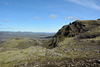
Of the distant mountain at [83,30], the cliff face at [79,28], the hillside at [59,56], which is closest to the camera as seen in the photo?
the hillside at [59,56]

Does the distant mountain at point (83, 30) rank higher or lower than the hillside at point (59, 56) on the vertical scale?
higher

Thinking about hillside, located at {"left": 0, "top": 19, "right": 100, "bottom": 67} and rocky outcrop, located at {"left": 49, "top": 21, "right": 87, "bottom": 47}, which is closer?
hillside, located at {"left": 0, "top": 19, "right": 100, "bottom": 67}

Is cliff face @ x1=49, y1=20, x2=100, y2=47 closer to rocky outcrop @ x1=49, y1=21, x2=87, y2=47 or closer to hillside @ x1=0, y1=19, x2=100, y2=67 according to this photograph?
rocky outcrop @ x1=49, y1=21, x2=87, y2=47

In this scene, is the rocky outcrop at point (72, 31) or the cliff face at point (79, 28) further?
the rocky outcrop at point (72, 31)

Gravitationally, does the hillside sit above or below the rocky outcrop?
below

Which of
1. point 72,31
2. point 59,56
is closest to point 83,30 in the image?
point 72,31

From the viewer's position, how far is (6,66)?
83.0ft

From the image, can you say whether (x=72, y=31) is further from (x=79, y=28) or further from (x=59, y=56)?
(x=59, y=56)

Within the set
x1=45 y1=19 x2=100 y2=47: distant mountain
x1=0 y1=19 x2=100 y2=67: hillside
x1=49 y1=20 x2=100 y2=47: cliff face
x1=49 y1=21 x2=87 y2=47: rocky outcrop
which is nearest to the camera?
x1=0 y1=19 x2=100 y2=67: hillside

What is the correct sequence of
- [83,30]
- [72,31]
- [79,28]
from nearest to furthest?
[83,30] → [79,28] → [72,31]

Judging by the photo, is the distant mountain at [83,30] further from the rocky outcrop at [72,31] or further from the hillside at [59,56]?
the hillside at [59,56]

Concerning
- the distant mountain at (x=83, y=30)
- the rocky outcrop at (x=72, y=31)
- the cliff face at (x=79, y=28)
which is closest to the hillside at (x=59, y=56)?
the distant mountain at (x=83, y=30)

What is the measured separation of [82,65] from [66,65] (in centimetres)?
384

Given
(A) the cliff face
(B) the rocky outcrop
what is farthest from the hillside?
(B) the rocky outcrop
